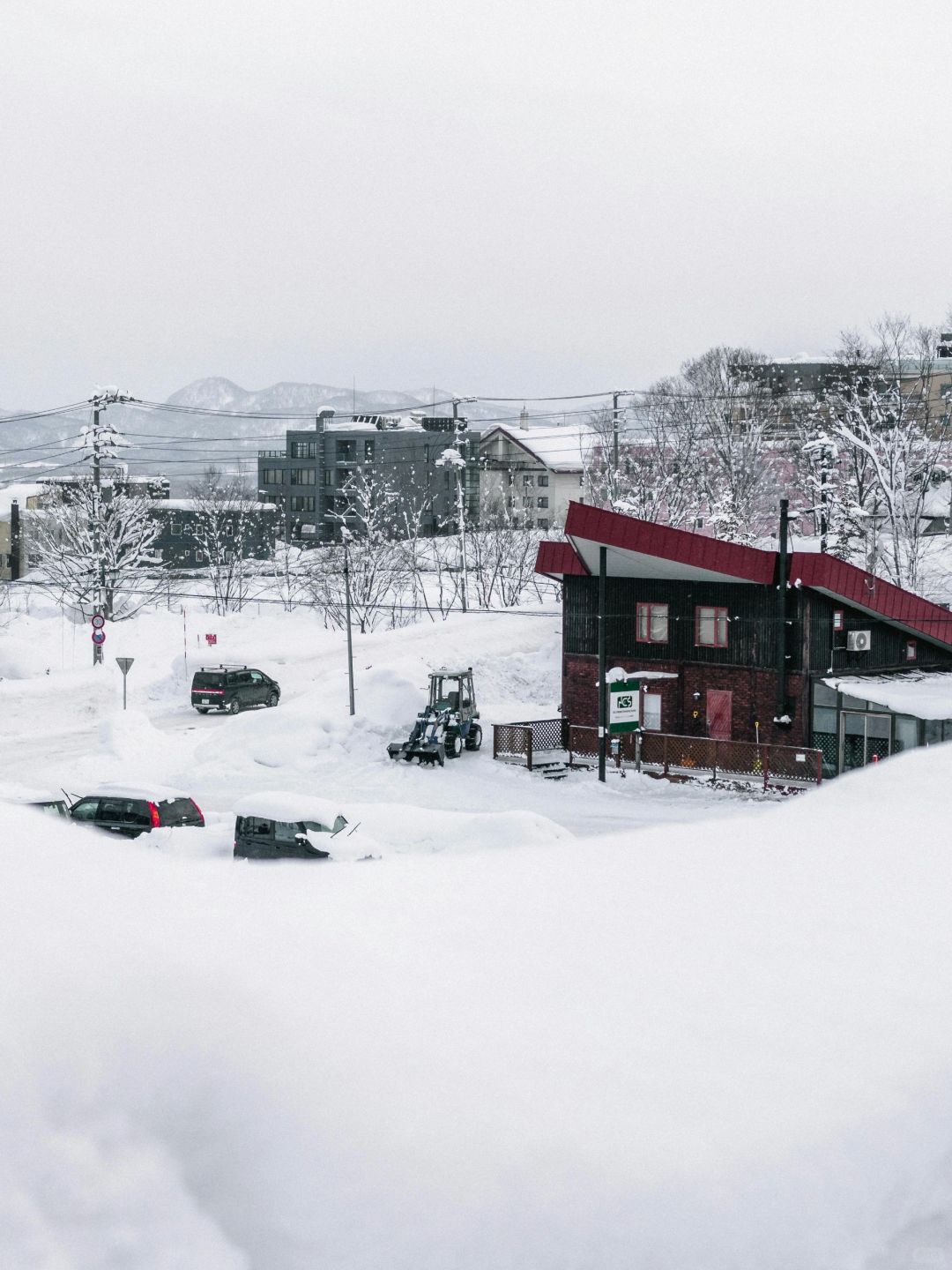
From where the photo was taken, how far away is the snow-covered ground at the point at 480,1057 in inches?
105

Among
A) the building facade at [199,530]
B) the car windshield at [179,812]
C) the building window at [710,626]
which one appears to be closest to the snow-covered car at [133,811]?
the car windshield at [179,812]

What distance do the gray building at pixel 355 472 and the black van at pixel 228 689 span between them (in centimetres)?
3662

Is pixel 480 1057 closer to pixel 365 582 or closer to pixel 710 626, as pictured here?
pixel 710 626

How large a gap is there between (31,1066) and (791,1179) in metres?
1.82

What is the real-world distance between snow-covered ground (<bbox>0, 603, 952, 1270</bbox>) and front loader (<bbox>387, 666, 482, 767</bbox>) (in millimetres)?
16836

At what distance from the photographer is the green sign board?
20641 mm

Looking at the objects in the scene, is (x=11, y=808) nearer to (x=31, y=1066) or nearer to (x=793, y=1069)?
(x=31, y=1066)

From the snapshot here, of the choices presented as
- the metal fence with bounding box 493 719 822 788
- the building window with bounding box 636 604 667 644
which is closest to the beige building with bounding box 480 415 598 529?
the building window with bounding box 636 604 667 644

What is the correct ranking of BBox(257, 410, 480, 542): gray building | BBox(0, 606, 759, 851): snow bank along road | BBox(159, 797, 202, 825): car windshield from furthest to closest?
1. BBox(257, 410, 480, 542): gray building
2. BBox(0, 606, 759, 851): snow bank along road
3. BBox(159, 797, 202, 825): car windshield

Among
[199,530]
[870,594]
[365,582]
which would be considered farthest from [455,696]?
[199,530]

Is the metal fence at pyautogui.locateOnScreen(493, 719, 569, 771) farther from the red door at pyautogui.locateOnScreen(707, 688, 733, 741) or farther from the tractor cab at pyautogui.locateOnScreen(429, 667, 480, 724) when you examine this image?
the red door at pyautogui.locateOnScreen(707, 688, 733, 741)

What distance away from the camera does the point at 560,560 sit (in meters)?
22.8

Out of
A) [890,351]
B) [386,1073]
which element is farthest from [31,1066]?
[890,351]

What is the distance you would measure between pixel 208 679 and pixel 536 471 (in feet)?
142
